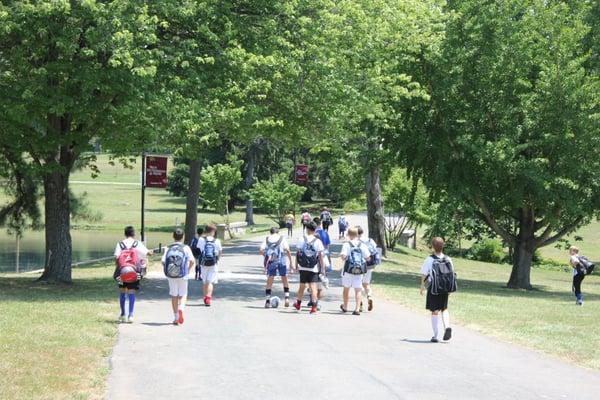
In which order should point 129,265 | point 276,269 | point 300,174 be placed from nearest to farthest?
1. point 129,265
2. point 276,269
3. point 300,174

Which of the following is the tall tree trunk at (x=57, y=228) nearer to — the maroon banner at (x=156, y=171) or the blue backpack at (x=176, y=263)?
the blue backpack at (x=176, y=263)

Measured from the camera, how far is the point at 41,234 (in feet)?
212

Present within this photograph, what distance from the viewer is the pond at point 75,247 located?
1661 inches

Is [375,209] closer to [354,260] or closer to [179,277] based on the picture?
[354,260]

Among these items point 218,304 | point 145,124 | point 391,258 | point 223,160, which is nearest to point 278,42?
point 145,124

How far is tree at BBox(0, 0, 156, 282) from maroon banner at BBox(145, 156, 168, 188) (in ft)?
43.9

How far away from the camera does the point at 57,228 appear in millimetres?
21703

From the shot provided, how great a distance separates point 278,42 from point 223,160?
47585 millimetres

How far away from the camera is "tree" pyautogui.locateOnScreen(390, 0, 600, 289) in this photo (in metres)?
26.5

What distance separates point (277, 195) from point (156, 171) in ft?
88.3

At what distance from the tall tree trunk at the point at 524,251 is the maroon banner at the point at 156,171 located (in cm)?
1392

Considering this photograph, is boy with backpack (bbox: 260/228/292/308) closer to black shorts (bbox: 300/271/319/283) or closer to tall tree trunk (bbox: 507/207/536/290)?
black shorts (bbox: 300/271/319/283)

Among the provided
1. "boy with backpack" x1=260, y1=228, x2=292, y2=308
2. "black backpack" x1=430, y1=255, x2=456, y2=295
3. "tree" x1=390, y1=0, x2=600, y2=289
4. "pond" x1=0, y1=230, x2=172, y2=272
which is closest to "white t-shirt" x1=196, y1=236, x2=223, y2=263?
"boy with backpack" x1=260, y1=228, x2=292, y2=308

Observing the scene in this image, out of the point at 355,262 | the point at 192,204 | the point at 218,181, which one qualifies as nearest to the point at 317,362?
the point at 355,262
